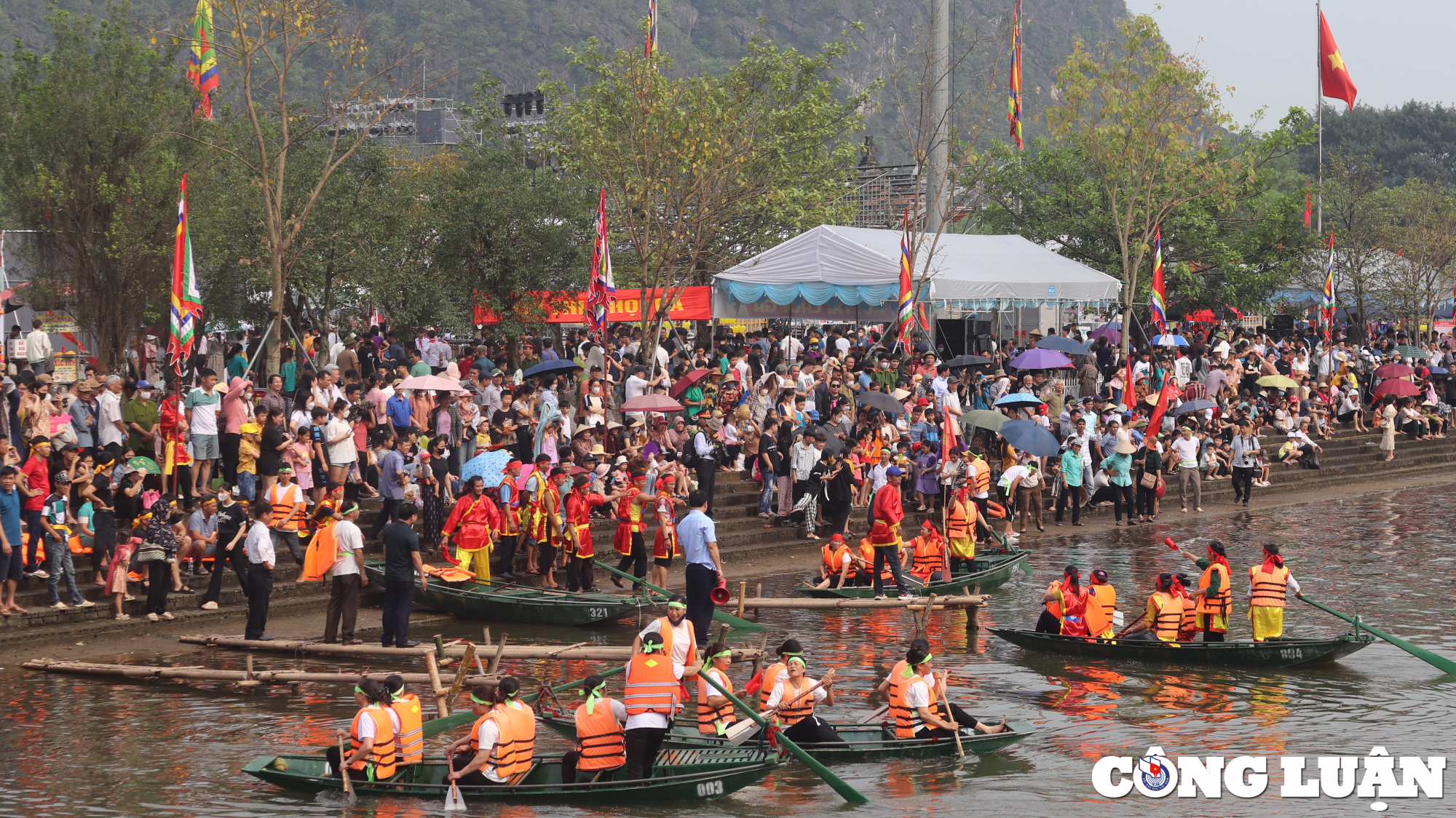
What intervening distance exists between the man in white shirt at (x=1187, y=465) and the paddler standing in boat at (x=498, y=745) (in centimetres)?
1955

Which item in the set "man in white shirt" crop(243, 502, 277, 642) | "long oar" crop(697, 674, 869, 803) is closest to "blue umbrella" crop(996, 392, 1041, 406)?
"man in white shirt" crop(243, 502, 277, 642)

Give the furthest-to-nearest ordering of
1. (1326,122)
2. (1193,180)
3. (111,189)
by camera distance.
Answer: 1. (1326,122)
2. (1193,180)
3. (111,189)

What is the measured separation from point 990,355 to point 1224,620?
663 inches

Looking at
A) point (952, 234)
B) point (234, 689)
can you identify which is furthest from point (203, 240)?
point (952, 234)

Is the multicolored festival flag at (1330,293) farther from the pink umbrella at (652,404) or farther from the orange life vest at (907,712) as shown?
the orange life vest at (907,712)

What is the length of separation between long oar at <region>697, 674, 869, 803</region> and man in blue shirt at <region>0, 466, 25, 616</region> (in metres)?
8.75

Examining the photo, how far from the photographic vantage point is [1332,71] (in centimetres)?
4741

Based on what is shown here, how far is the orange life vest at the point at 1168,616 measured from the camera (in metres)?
16.1

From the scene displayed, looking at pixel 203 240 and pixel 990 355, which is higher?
pixel 203 240

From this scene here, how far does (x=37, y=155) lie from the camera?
2495 centimetres

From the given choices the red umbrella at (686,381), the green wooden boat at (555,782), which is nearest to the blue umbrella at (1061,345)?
the red umbrella at (686,381)

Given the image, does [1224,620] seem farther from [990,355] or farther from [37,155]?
[37,155]

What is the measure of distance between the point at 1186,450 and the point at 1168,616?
40.4ft

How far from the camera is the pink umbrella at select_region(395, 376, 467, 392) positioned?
21.0 metres
